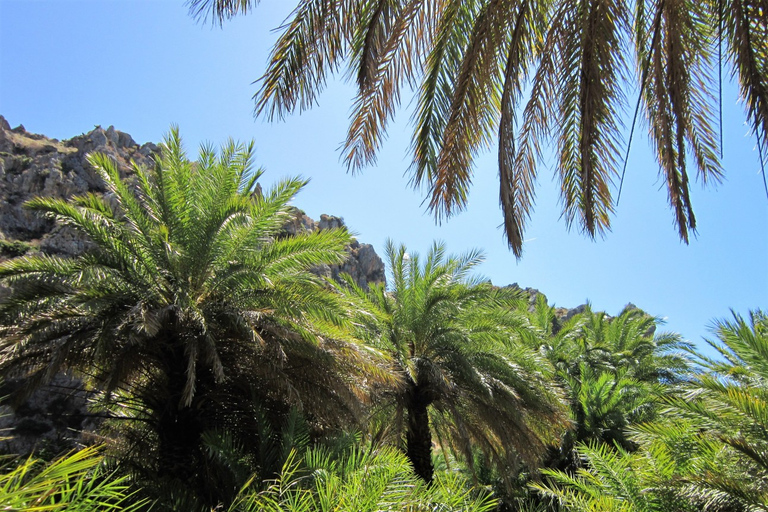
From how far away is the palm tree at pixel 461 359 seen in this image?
11.2m

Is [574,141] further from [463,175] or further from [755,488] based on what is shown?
[755,488]

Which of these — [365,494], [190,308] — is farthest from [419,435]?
[365,494]

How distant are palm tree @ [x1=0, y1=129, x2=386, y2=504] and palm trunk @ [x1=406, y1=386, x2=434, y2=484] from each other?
3442mm

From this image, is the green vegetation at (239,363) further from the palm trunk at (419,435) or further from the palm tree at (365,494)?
the palm trunk at (419,435)

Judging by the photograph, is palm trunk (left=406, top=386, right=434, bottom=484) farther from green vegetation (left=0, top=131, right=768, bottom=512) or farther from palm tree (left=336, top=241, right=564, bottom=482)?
green vegetation (left=0, top=131, right=768, bottom=512)

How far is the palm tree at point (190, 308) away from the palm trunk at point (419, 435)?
344 cm

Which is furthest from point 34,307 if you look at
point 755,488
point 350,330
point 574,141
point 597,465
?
point 755,488

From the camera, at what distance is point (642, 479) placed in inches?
261

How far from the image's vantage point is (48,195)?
96.5ft

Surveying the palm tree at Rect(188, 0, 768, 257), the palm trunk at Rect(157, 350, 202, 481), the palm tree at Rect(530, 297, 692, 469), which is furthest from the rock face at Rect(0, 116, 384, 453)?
the palm tree at Rect(188, 0, 768, 257)

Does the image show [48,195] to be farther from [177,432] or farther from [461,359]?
[461,359]

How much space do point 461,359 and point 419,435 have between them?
209cm

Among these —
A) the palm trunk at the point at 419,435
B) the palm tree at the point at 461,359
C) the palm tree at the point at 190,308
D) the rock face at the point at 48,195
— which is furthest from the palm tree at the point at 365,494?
the rock face at the point at 48,195

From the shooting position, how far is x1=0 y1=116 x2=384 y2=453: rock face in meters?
29.2
